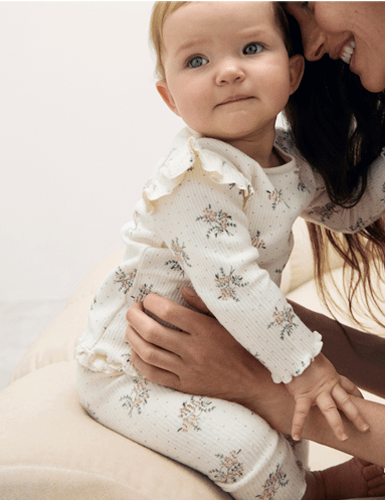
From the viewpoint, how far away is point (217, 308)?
0.72 m

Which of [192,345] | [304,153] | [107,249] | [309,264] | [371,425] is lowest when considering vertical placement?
[107,249]

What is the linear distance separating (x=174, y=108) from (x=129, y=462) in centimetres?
59

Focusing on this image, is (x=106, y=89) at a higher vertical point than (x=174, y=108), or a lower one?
lower

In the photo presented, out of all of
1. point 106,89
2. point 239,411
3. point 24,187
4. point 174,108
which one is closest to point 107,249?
point 24,187

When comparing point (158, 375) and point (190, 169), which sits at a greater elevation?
point (190, 169)

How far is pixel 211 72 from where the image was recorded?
725mm

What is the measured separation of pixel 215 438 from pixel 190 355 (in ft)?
0.42

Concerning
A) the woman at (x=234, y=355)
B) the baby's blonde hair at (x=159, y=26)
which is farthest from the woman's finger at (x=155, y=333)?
the baby's blonde hair at (x=159, y=26)

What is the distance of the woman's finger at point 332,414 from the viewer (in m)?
0.70

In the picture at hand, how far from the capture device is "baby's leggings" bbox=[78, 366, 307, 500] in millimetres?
713

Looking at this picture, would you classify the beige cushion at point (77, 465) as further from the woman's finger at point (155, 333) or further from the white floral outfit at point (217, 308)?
the woman's finger at point (155, 333)

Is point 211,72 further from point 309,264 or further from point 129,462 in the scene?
point 309,264

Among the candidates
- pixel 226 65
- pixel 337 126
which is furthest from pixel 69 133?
pixel 226 65

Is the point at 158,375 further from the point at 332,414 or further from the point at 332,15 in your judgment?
the point at 332,15
